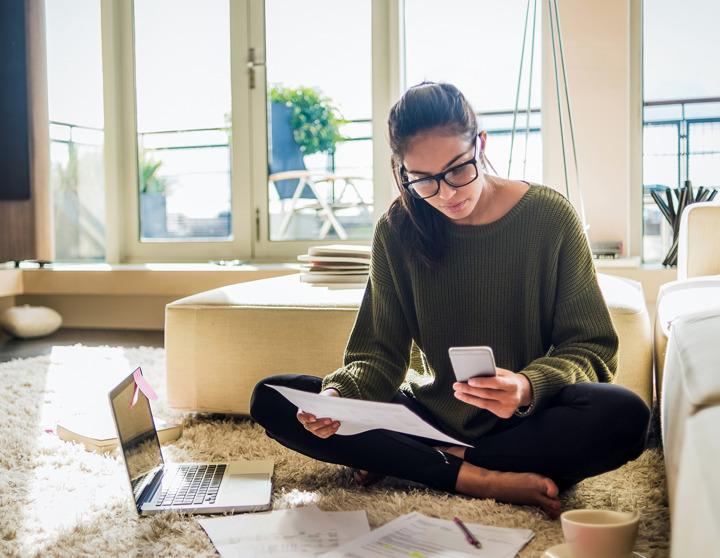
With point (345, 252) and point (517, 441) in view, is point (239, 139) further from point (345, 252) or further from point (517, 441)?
point (517, 441)

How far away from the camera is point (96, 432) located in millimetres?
1786

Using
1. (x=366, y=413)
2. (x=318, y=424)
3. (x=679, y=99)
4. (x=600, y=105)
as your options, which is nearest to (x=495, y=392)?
(x=366, y=413)

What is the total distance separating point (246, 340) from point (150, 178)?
104 inches

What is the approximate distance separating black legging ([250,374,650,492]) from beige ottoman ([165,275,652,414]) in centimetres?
38

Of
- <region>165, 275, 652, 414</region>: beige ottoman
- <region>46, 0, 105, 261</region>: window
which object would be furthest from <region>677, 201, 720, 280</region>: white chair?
<region>46, 0, 105, 261</region>: window

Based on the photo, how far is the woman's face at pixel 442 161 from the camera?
122 centimetres

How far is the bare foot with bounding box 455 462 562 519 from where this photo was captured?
1251 millimetres

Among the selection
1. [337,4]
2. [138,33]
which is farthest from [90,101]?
[337,4]

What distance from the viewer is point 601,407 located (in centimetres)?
121

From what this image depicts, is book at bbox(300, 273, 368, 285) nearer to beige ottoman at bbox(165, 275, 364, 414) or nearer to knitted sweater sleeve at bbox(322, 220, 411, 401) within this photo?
beige ottoman at bbox(165, 275, 364, 414)

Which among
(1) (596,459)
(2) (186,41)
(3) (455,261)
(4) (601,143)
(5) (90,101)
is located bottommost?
(1) (596,459)

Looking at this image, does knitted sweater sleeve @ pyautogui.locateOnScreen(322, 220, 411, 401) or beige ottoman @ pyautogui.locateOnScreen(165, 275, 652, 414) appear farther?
beige ottoman @ pyautogui.locateOnScreen(165, 275, 652, 414)

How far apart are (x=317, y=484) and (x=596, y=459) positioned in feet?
1.81

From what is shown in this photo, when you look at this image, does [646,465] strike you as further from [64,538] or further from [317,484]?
[64,538]
